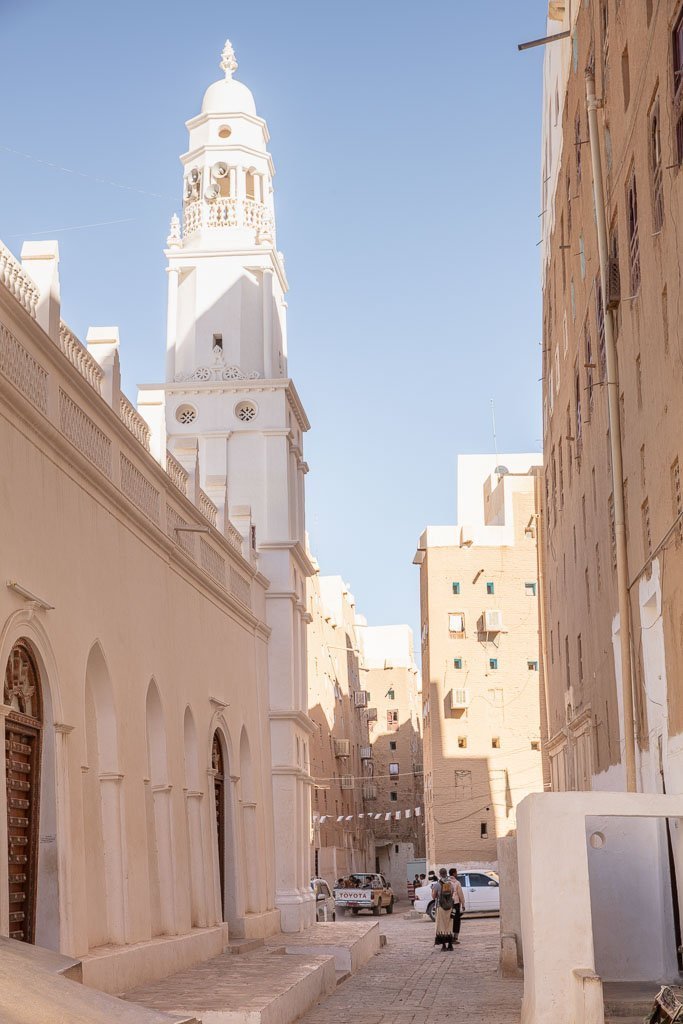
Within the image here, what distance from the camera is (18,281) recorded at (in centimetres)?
1421

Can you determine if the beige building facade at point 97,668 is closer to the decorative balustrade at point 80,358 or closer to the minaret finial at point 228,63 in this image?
the decorative balustrade at point 80,358

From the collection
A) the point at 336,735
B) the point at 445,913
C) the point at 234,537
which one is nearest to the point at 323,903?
the point at 445,913

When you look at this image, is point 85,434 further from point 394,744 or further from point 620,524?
point 394,744

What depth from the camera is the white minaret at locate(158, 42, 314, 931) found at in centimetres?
3238

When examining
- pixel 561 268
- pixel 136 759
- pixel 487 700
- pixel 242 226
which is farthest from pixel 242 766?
pixel 487 700

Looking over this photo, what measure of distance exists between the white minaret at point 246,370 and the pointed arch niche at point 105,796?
15217 millimetres

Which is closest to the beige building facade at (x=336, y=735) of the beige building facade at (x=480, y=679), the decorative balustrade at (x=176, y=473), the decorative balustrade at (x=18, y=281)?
the beige building facade at (x=480, y=679)

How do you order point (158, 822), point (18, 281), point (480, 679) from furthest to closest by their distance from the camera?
point (480, 679)
point (158, 822)
point (18, 281)

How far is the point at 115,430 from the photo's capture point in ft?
57.6

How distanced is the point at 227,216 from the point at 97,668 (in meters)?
21.0

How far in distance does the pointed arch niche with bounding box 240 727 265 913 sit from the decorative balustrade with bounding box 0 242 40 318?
14.3 m

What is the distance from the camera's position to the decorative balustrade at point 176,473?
22.0 m

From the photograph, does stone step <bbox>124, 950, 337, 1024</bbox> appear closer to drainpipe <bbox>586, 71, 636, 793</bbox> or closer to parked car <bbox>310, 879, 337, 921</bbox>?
drainpipe <bbox>586, 71, 636, 793</bbox>

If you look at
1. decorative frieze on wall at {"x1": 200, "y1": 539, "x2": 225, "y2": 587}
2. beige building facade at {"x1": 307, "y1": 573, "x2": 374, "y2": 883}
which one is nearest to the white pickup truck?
beige building facade at {"x1": 307, "y1": 573, "x2": 374, "y2": 883}
